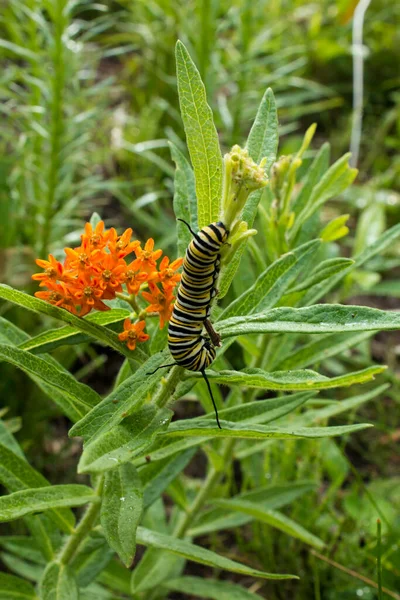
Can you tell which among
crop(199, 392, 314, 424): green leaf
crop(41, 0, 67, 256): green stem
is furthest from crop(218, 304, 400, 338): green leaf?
crop(41, 0, 67, 256): green stem

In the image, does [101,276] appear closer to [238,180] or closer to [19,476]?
[238,180]

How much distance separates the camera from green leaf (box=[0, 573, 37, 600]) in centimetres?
175

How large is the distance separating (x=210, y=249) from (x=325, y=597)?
1.97 metres

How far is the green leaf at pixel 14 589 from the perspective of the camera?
175cm

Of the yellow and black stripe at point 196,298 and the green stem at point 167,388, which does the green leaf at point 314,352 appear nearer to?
the green stem at point 167,388

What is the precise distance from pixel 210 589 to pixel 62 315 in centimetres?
131

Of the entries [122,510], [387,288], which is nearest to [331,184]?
[122,510]

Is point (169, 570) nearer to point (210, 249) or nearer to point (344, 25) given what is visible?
point (210, 249)

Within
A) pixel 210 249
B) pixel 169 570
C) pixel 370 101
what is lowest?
pixel 169 570

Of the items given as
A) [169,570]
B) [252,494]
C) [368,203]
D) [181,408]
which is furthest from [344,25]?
[169,570]

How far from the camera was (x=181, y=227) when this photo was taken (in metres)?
1.46

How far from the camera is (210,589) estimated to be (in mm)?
2135

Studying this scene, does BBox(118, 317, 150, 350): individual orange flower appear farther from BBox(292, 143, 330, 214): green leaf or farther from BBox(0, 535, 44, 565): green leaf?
BBox(0, 535, 44, 565): green leaf

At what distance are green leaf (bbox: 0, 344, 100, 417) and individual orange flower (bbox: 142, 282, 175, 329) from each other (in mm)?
229
